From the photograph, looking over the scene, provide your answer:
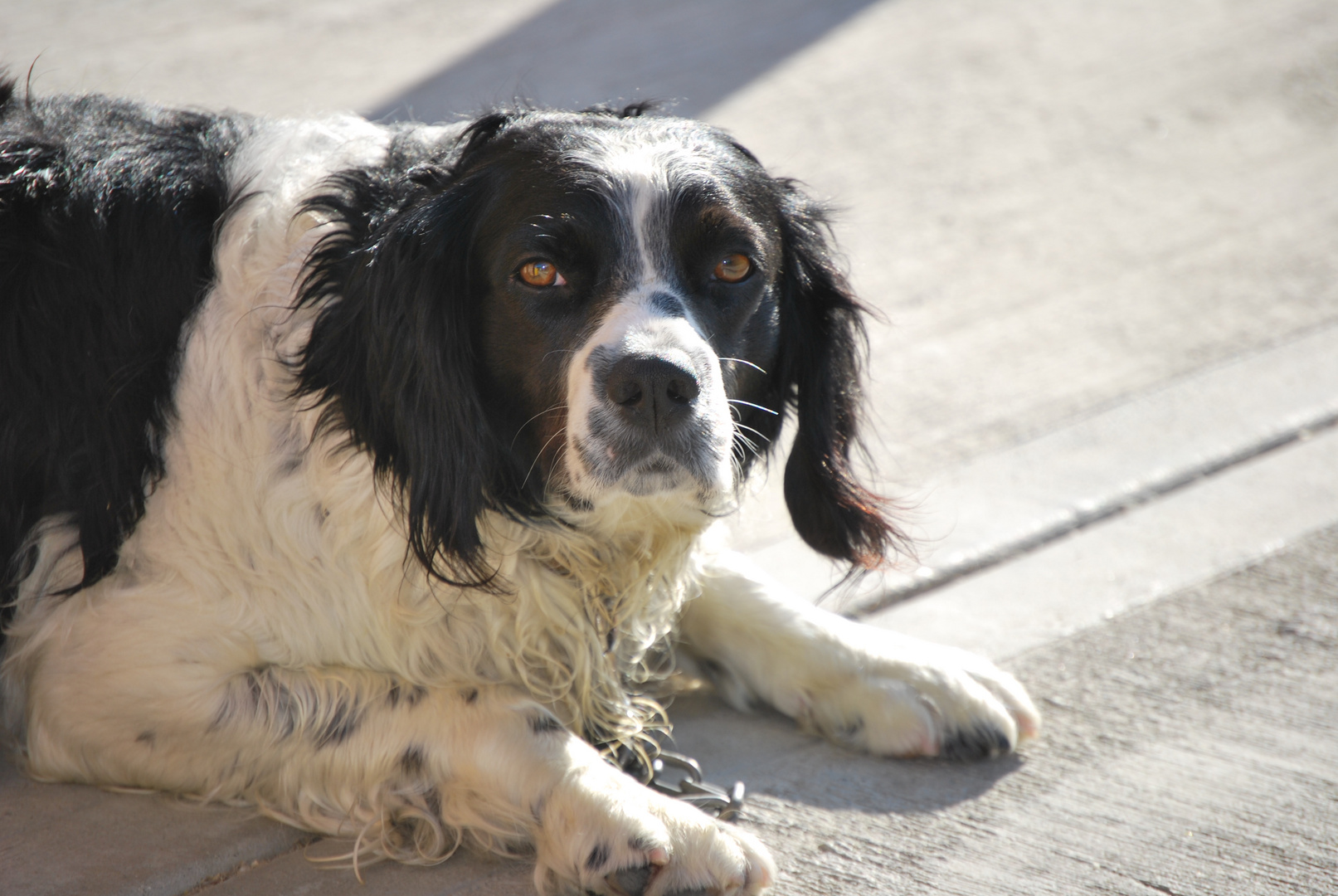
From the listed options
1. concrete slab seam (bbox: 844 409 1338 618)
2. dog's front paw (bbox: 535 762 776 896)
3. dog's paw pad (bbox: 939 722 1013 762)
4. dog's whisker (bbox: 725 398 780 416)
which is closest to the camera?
dog's front paw (bbox: 535 762 776 896)

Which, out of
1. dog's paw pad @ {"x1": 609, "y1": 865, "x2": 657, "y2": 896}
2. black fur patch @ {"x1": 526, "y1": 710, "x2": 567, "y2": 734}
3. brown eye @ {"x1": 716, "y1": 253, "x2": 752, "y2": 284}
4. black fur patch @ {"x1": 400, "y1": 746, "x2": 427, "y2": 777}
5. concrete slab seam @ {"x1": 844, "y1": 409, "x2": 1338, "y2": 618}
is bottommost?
concrete slab seam @ {"x1": 844, "y1": 409, "x2": 1338, "y2": 618}

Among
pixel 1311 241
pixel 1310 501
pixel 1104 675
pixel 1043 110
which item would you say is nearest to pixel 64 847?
pixel 1104 675

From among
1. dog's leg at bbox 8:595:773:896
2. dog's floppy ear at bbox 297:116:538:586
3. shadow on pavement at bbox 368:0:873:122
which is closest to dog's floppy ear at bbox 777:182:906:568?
dog's floppy ear at bbox 297:116:538:586

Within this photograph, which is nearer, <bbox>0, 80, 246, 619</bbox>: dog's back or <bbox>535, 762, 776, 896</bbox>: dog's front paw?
<bbox>535, 762, 776, 896</bbox>: dog's front paw

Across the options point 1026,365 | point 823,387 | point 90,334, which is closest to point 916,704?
point 823,387

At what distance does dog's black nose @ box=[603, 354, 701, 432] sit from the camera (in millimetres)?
2252

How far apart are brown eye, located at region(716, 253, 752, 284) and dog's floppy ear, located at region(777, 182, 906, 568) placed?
23cm

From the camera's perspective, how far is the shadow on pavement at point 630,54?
6.24 meters

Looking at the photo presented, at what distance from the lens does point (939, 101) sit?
668cm

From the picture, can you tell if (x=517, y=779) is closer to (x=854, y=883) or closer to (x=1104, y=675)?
(x=854, y=883)

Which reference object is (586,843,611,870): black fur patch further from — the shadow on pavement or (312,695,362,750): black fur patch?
the shadow on pavement

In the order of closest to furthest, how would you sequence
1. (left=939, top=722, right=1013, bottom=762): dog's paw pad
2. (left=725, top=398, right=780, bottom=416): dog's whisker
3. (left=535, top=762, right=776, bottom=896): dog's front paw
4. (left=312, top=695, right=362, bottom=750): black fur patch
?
(left=535, top=762, right=776, bottom=896): dog's front paw < (left=312, top=695, right=362, bottom=750): black fur patch < (left=725, top=398, right=780, bottom=416): dog's whisker < (left=939, top=722, right=1013, bottom=762): dog's paw pad

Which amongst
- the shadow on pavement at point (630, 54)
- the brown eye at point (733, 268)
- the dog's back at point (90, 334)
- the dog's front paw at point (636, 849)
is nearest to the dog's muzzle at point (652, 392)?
the brown eye at point (733, 268)

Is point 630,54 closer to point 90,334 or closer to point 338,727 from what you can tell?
point 90,334
